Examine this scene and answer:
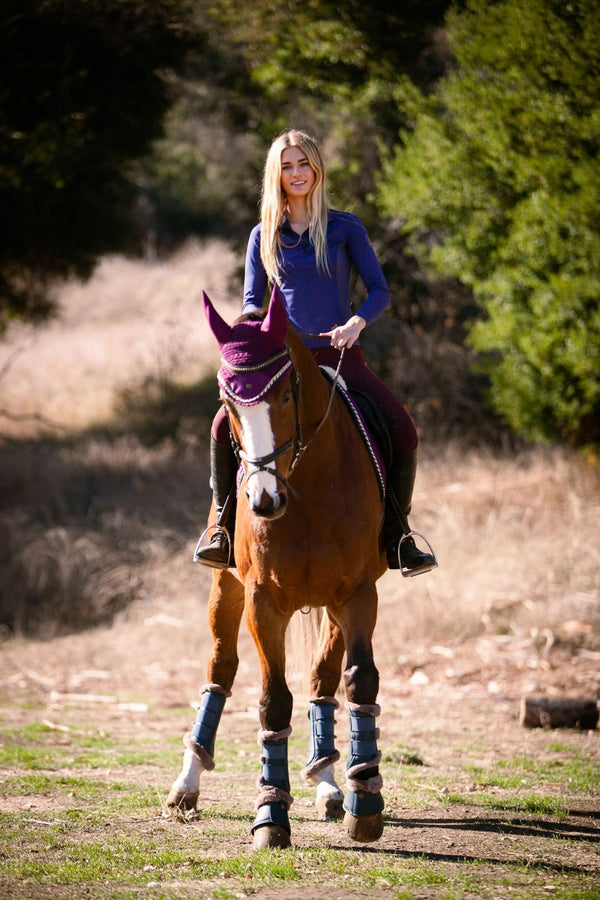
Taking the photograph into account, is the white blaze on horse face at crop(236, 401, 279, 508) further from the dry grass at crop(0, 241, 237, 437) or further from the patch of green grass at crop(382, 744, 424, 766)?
the dry grass at crop(0, 241, 237, 437)

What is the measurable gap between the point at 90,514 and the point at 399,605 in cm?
664

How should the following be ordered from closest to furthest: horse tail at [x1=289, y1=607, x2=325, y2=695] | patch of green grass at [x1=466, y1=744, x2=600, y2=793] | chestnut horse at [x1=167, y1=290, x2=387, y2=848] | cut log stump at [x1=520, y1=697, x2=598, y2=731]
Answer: chestnut horse at [x1=167, y1=290, x2=387, y2=848] → horse tail at [x1=289, y1=607, x2=325, y2=695] → patch of green grass at [x1=466, y1=744, x2=600, y2=793] → cut log stump at [x1=520, y1=697, x2=598, y2=731]

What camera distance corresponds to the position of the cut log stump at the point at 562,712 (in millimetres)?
8906

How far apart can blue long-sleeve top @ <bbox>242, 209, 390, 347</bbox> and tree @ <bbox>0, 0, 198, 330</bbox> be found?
12.3 metres

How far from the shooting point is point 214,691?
20.2 feet

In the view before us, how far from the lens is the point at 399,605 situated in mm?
12859

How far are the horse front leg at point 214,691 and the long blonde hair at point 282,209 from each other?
1.99m

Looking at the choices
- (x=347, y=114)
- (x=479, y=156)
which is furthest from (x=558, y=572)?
(x=347, y=114)

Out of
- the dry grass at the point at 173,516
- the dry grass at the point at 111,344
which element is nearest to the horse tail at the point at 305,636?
the dry grass at the point at 173,516

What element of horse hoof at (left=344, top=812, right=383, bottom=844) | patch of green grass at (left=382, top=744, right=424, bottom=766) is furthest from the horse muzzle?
patch of green grass at (left=382, top=744, right=424, bottom=766)

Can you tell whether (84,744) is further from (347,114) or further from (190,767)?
(347,114)

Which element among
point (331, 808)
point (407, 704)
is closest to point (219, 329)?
point (331, 808)

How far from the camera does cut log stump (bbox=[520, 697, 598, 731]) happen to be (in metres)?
8.91

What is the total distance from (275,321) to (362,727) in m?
2.09
